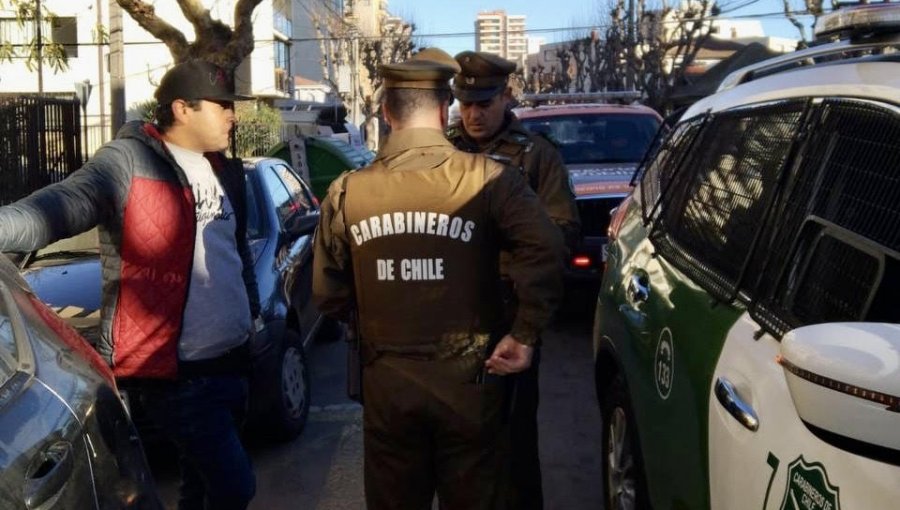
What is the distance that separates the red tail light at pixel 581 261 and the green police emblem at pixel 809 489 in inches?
222

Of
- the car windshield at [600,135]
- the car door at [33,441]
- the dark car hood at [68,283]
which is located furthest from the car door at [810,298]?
the car windshield at [600,135]

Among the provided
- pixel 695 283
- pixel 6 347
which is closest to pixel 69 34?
pixel 695 283

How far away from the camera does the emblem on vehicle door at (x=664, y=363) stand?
2945 mm

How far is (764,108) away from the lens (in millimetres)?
3049

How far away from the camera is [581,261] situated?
299 inches

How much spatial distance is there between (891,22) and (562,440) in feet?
11.3

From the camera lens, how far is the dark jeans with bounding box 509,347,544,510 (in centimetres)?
363

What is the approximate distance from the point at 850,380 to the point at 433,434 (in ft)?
6.05

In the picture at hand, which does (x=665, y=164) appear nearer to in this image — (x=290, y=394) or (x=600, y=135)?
(x=290, y=394)

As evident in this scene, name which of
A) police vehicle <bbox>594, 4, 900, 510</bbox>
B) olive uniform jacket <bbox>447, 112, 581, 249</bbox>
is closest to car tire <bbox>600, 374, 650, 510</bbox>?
police vehicle <bbox>594, 4, 900, 510</bbox>

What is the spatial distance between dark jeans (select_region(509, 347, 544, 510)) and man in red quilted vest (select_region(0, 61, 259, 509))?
0.95 m

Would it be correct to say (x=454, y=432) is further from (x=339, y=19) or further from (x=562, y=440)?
(x=339, y=19)

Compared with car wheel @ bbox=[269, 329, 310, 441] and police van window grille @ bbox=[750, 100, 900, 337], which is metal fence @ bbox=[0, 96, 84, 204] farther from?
police van window grille @ bbox=[750, 100, 900, 337]

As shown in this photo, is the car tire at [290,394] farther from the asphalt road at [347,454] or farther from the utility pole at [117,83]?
the utility pole at [117,83]
